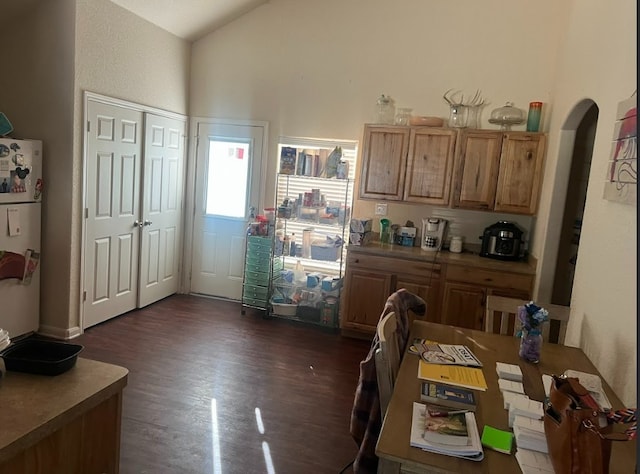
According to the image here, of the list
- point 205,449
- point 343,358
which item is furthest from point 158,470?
point 343,358

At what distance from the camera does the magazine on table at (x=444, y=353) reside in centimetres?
215

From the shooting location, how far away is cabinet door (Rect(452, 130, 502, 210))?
168 inches

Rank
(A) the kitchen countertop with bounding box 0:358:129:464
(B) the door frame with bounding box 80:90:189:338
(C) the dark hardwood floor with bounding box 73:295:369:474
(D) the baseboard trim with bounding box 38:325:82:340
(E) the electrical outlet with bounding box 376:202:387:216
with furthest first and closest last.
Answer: (E) the electrical outlet with bounding box 376:202:387:216 → (D) the baseboard trim with bounding box 38:325:82:340 → (B) the door frame with bounding box 80:90:189:338 → (C) the dark hardwood floor with bounding box 73:295:369:474 → (A) the kitchen countertop with bounding box 0:358:129:464

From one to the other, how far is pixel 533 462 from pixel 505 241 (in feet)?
10.3

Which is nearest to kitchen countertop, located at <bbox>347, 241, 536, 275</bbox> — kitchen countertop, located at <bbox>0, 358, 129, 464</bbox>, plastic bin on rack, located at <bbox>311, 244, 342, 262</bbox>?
plastic bin on rack, located at <bbox>311, 244, 342, 262</bbox>

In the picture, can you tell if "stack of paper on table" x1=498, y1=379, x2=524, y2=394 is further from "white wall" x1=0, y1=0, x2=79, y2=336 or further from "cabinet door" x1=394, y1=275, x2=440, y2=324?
"white wall" x1=0, y1=0, x2=79, y2=336

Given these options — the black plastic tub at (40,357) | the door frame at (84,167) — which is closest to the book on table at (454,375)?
the black plastic tub at (40,357)

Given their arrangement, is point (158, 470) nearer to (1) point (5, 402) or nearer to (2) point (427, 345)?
(1) point (5, 402)

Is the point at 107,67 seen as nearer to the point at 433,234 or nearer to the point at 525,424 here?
the point at 433,234

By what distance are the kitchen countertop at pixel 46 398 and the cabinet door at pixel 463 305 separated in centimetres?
319

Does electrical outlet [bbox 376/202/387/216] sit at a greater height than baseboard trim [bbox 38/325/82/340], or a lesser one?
greater

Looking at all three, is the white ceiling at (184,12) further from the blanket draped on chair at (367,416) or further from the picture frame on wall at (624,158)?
the picture frame on wall at (624,158)

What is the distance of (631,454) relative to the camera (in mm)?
1543

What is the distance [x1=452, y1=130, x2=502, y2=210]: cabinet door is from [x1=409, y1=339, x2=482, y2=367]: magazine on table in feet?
7.36
